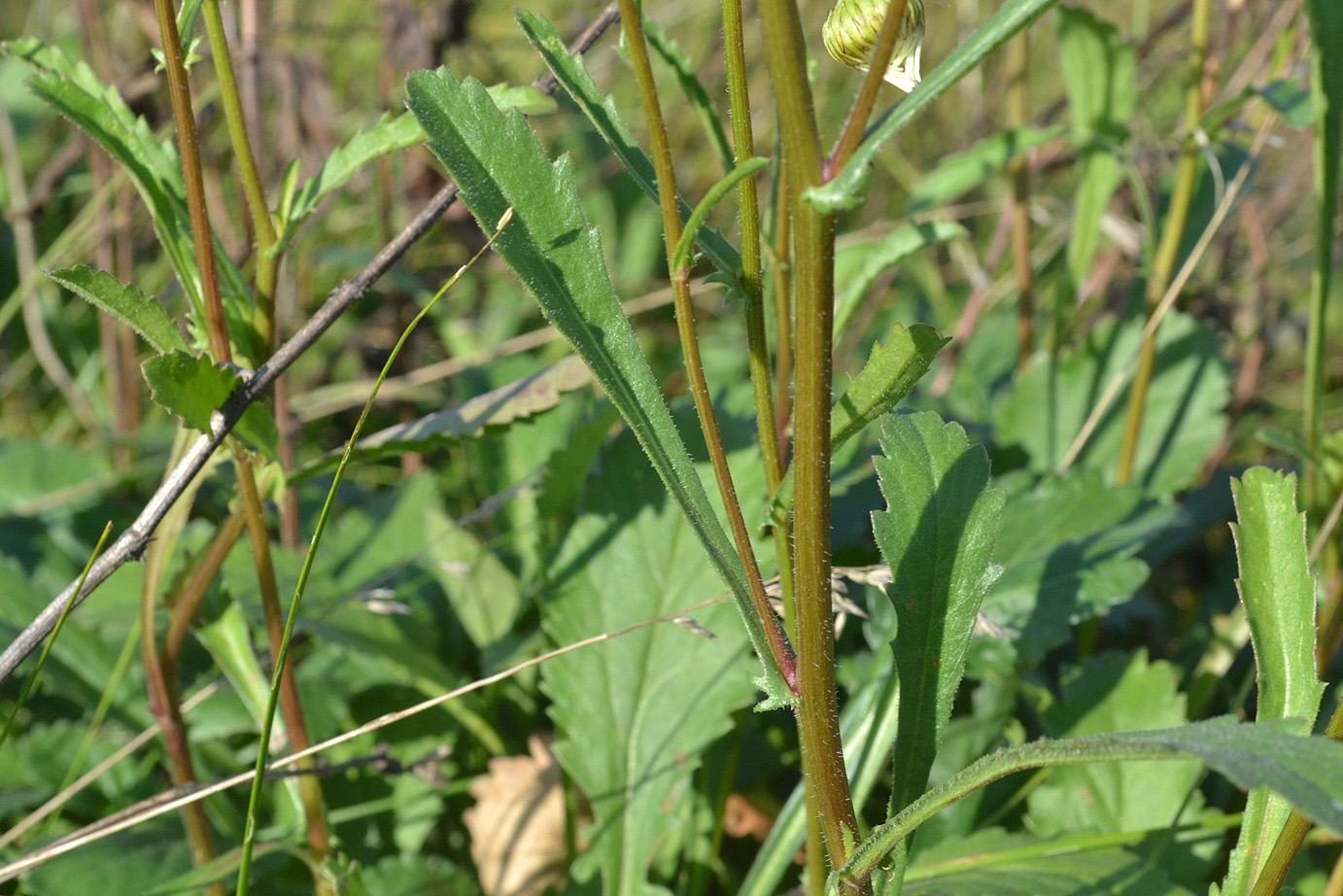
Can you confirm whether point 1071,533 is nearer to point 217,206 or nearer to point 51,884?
point 51,884

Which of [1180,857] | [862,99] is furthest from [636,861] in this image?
[862,99]

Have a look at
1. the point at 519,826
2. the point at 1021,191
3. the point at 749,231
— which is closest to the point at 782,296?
the point at 749,231

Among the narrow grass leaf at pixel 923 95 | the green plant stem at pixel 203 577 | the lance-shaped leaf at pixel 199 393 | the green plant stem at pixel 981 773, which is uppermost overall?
the narrow grass leaf at pixel 923 95

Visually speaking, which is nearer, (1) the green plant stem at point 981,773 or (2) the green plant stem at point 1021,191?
(1) the green plant stem at point 981,773

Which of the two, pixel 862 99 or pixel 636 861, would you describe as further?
pixel 636 861

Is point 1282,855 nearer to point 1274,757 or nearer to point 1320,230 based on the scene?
point 1274,757

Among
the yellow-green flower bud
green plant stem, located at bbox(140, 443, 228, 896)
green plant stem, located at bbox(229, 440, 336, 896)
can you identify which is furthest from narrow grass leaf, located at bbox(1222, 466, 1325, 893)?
green plant stem, located at bbox(140, 443, 228, 896)

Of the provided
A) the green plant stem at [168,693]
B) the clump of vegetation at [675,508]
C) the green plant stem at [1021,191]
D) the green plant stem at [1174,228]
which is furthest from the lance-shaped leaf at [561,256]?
the green plant stem at [1021,191]

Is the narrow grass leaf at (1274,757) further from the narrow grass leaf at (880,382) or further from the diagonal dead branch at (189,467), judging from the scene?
the diagonal dead branch at (189,467)

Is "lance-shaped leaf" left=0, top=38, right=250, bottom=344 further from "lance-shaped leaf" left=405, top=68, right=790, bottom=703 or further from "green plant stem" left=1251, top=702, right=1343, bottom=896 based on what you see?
"green plant stem" left=1251, top=702, right=1343, bottom=896
